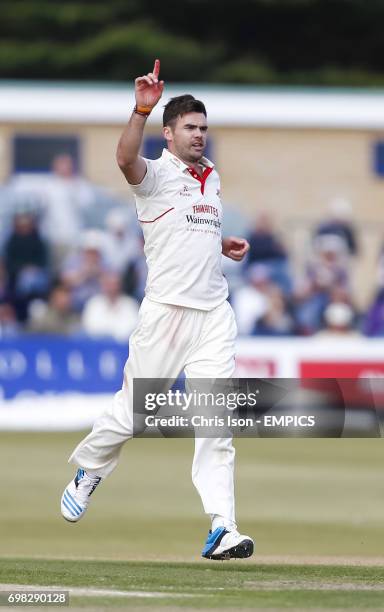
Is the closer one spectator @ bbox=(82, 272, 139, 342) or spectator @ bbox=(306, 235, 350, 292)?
spectator @ bbox=(82, 272, 139, 342)

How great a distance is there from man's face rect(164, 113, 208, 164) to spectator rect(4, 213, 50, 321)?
1247 centimetres

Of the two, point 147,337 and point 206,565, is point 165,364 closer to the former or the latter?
point 147,337

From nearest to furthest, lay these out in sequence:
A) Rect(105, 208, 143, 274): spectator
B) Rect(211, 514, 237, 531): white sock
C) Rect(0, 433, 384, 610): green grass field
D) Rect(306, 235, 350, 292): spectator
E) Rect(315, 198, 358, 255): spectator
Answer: Rect(0, 433, 384, 610): green grass field
Rect(211, 514, 237, 531): white sock
Rect(105, 208, 143, 274): spectator
Rect(306, 235, 350, 292): spectator
Rect(315, 198, 358, 255): spectator

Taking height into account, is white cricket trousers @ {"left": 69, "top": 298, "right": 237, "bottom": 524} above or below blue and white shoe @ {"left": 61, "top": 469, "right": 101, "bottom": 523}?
above

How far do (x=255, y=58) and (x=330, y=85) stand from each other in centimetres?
226

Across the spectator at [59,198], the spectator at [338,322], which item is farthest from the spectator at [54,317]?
the spectator at [338,322]

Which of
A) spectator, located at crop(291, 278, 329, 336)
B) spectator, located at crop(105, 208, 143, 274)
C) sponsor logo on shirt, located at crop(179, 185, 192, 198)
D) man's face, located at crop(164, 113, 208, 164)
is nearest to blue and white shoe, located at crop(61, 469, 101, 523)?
sponsor logo on shirt, located at crop(179, 185, 192, 198)

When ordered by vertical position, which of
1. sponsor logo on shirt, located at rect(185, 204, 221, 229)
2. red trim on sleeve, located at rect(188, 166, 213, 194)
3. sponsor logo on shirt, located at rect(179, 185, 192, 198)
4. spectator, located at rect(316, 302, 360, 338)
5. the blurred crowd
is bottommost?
spectator, located at rect(316, 302, 360, 338)

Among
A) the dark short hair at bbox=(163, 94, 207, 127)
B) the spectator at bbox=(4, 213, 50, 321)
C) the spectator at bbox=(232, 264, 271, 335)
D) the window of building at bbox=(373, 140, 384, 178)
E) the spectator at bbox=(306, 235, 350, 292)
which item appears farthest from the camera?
the window of building at bbox=(373, 140, 384, 178)

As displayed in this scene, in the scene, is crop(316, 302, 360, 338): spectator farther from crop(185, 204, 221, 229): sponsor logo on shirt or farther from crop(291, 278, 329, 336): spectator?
crop(185, 204, 221, 229): sponsor logo on shirt

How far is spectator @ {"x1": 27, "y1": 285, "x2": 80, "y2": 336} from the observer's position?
1998 centimetres

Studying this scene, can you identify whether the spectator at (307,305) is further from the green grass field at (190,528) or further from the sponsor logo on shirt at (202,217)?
the sponsor logo on shirt at (202,217)

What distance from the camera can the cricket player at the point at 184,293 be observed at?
7.82 metres

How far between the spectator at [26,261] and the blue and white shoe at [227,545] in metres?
12.8
